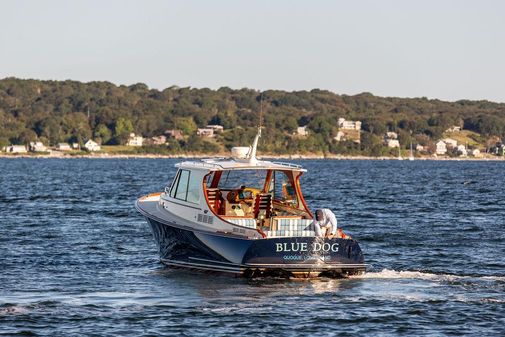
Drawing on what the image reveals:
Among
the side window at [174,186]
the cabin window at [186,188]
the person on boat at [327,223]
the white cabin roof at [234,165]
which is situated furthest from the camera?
the side window at [174,186]

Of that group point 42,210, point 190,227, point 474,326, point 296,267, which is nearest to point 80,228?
point 42,210

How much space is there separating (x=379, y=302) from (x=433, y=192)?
56.7 meters

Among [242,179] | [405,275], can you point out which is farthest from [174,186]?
[405,275]

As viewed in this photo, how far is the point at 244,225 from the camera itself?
2919cm

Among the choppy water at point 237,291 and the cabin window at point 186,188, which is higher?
the cabin window at point 186,188

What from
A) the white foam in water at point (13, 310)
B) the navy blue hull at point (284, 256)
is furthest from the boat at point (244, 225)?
the white foam in water at point (13, 310)

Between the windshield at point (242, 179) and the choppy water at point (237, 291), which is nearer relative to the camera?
the choppy water at point (237, 291)

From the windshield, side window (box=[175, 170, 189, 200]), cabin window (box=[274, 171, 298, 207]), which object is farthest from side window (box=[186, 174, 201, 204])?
cabin window (box=[274, 171, 298, 207])

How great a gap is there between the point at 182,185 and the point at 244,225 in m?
3.13

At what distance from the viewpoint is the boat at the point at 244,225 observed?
27.1m

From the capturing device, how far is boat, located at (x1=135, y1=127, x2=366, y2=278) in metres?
27.1

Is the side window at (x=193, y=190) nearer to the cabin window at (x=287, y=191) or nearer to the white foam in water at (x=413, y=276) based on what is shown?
the cabin window at (x=287, y=191)

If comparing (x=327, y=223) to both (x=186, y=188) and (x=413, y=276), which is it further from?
(x=186, y=188)

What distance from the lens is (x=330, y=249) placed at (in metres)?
27.2
